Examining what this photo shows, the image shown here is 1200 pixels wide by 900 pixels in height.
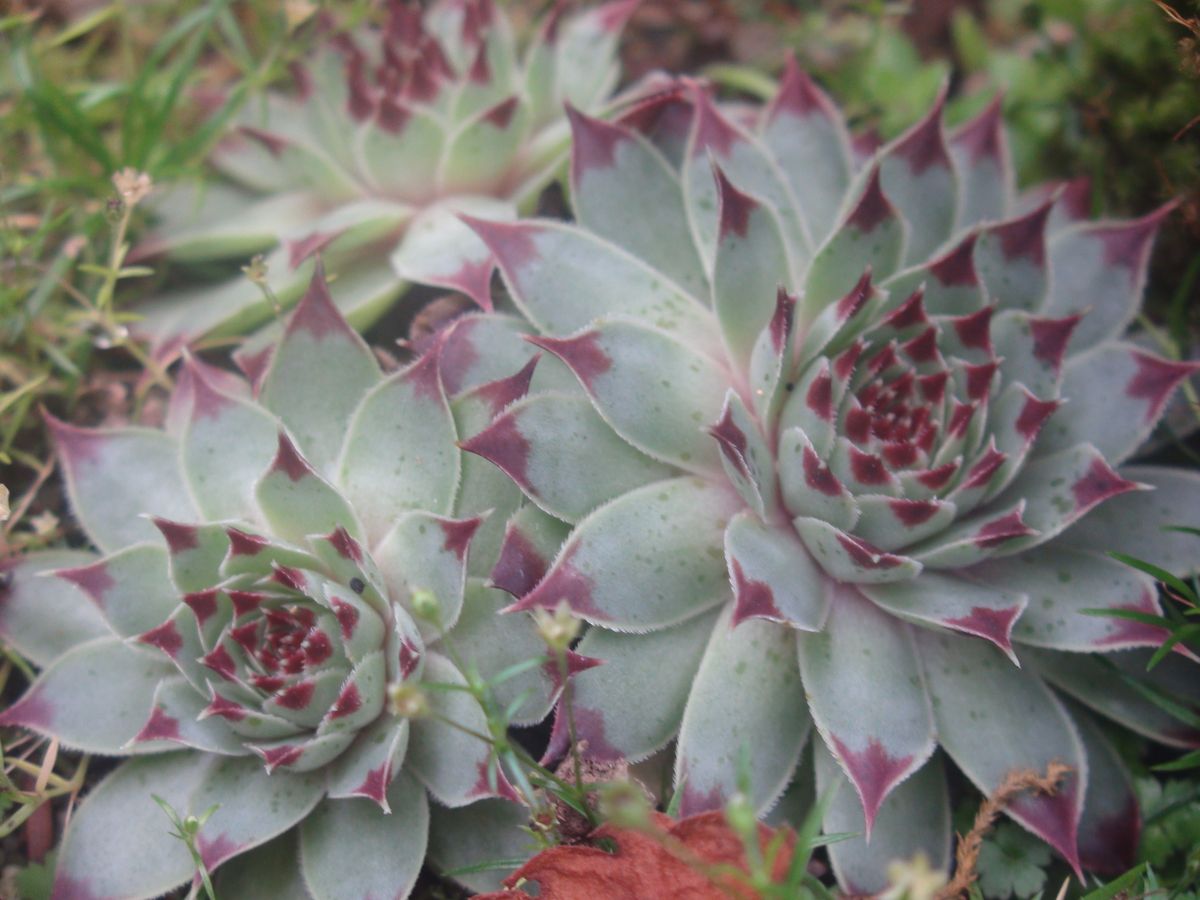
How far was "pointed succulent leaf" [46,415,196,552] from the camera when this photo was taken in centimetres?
183

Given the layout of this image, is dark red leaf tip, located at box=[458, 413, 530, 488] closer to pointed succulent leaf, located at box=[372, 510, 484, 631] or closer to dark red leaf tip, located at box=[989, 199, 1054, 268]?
pointed succulent leaf, located at box=[372, 510, 484, 631]

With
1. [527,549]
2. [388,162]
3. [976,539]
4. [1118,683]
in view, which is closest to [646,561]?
[527,549]

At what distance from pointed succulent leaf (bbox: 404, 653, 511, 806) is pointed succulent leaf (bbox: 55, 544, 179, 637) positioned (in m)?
0.46

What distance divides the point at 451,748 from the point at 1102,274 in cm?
148

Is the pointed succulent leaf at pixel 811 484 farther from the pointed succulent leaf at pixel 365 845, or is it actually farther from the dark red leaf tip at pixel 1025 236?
the pointed succulent leaf at pixel 365 845

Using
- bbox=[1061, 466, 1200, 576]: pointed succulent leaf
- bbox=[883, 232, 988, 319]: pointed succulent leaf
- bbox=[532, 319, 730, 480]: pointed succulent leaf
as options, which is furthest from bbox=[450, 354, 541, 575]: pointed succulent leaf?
bbox=[1061, 466, 1200, 576]: pointed succulent leaf

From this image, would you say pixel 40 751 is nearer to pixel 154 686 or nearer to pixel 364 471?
pixel 154 686

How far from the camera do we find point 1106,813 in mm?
1739

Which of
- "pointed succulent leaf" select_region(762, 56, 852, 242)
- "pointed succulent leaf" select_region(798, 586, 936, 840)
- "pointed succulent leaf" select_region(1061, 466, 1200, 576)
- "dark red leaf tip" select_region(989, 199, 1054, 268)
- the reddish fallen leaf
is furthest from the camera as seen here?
"pointed succulent leaf" select_region(762, 56, 852, 242)

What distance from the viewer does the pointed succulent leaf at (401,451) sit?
1720 millimetres

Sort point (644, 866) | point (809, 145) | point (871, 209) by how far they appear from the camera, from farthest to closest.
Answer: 1. point (809, 145)
2. point (871, 209)
3. point (644, 866)

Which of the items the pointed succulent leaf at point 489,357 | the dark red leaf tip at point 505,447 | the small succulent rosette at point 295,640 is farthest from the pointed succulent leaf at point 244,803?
the pointed succulent leaf at point 489,357

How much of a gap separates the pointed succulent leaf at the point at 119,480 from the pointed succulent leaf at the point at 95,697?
0.63 ft

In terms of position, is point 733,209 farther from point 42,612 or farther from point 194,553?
point 42,612
